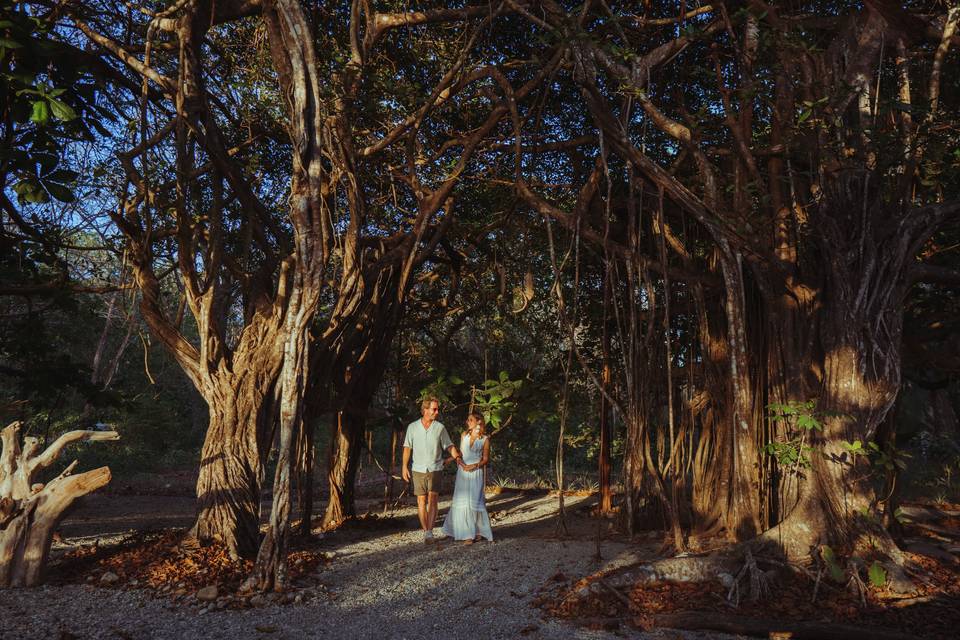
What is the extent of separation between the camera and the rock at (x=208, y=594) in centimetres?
418

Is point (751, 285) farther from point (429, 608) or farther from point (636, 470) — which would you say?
point (429, 608)

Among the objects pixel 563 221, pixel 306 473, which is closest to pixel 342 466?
pixel 306 473

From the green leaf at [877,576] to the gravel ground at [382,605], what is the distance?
1172mm

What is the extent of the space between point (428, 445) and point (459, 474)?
1.32 ft

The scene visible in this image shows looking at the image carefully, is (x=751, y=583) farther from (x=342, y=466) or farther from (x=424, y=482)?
(x=342, y=466)

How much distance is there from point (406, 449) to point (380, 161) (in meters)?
2.91

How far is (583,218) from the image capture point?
5957 millimetres

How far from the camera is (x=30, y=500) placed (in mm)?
4605

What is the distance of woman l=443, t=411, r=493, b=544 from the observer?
6.39 meters

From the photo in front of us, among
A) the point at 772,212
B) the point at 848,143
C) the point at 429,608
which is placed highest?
the point at 848,143

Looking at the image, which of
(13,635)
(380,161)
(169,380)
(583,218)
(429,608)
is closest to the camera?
(13,635)

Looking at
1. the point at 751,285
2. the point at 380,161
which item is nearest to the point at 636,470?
the point at 751,285

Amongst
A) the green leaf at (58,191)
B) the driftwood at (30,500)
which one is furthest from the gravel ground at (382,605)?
the green leaf at (58,191)

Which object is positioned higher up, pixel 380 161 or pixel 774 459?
pixel 380 161
